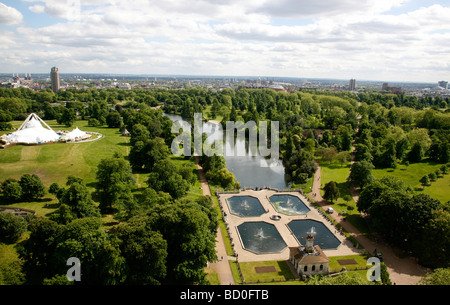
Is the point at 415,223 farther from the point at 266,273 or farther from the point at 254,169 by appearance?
the point at 254,169

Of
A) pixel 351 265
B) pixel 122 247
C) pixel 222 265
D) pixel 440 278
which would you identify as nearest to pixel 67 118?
pixel 122 247

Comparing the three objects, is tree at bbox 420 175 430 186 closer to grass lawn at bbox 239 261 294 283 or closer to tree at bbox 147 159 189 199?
grass lawn at bbox 239 261 294 283

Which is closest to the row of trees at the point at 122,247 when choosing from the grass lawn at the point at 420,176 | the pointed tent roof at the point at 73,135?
the grass lawn at the point at 420,176

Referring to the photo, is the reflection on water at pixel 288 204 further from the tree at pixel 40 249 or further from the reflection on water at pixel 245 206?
the tree at pixel 40 249

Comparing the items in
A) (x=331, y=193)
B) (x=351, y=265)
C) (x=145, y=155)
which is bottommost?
(x=351, y=265)

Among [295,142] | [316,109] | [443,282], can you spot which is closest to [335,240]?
[443,282]

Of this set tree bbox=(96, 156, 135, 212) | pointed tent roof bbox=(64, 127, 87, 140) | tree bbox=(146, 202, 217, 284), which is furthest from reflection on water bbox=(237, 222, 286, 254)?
pointed tent roof bbox=(64, 127, 87, 140)

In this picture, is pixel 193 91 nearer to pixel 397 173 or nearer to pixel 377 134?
pixel 377 134
